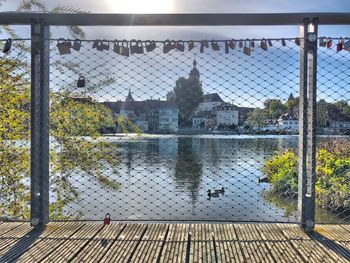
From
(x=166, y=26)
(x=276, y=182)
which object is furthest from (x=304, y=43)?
(x=276, y=182)

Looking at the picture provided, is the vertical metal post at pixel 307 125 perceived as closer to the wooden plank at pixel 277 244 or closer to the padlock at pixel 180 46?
the wooden plank at pixel 277 244

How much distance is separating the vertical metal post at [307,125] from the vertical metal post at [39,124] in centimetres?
210

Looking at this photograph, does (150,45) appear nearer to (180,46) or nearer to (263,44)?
(180,46)

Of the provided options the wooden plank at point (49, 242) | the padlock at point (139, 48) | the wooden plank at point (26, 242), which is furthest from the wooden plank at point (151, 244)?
the padlock at point (139, 48)

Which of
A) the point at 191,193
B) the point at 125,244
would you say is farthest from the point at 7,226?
the point at 191,193

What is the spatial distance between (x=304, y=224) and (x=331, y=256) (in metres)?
0.58

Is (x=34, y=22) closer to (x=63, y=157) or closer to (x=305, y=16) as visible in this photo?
(x=305, y=16)

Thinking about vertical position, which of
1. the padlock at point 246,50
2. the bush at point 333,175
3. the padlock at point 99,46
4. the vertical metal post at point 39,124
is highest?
the padlock at point 99,46

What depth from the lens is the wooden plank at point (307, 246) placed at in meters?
2.48

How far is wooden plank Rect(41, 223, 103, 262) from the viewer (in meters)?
2.47

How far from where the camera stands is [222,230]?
120 inches

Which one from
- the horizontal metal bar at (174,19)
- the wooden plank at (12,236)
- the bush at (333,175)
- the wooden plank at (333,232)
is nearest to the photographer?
the wooden plank at (12,236)

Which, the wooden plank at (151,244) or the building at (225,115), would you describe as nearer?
the wooden plank at (151,244)

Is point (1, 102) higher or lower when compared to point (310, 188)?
higher
